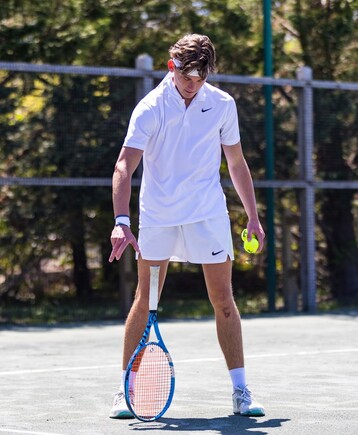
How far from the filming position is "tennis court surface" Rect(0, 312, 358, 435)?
616 centimetres

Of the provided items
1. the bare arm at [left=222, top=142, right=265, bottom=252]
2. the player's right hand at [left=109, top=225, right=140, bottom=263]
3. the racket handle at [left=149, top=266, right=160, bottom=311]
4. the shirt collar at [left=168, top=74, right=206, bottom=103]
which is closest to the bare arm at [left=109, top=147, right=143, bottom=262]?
the player's right hand at [left=109, top=225, right=140, bottom=263]

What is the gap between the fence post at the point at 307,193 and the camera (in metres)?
15.6

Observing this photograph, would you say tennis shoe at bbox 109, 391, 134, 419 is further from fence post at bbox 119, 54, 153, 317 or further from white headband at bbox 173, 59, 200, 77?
fence post at bbox 119, 54, 153, 317

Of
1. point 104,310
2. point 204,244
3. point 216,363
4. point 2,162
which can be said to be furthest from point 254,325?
point 204,244

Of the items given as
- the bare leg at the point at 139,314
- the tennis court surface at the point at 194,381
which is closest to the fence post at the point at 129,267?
the tennis court surface at the point at 194,381

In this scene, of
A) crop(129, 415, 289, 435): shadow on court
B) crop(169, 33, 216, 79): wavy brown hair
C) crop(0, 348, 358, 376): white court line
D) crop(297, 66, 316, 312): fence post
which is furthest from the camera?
crop(297, 66, 316, 312): fence post

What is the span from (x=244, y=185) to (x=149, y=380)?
4.10ft

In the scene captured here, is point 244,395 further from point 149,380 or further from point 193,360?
point 193,360

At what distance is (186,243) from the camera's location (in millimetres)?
6578

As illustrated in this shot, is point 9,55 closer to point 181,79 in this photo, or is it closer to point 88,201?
point 88,201

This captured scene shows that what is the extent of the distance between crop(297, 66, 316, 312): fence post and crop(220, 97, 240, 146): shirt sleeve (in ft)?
29.3

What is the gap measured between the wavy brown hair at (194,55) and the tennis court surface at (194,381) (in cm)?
179

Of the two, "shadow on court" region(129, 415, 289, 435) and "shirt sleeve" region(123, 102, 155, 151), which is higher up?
"shirt sleeve" region(123, 102, 155, 151)

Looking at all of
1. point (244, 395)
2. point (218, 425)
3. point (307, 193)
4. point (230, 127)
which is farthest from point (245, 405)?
point (307, 193)
